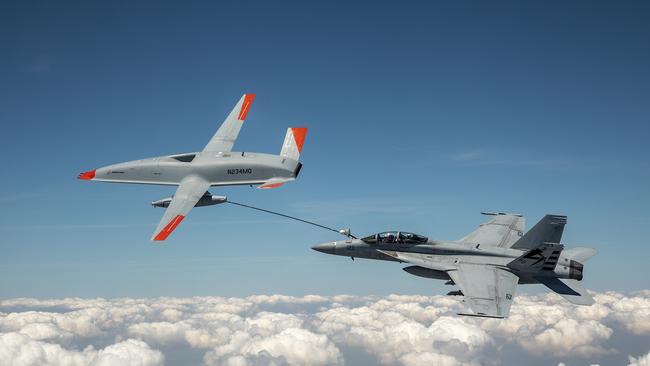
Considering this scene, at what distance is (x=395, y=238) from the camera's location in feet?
81.0

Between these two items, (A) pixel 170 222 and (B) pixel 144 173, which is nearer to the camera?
(A) pixel 170 222

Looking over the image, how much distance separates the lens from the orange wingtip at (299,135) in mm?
27675

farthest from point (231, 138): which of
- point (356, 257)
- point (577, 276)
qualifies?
point (577, 276)

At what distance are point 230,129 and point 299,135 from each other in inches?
230

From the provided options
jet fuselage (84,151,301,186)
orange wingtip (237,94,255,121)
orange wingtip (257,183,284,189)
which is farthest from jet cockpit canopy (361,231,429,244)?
orange wingtip (237,94,255,121)

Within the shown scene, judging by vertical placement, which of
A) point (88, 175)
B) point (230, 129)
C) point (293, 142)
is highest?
point (230, 129)

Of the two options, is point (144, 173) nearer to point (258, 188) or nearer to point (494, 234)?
point (258, 188)

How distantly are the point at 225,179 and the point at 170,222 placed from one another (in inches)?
178

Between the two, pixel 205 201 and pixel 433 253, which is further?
pixel 433 253

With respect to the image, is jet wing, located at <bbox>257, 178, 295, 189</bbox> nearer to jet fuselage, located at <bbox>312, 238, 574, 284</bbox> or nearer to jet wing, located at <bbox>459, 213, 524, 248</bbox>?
jet fuselage, located at <bbox>312, 238, 574, 284</bbox>

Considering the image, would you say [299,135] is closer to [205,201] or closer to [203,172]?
[203,172]

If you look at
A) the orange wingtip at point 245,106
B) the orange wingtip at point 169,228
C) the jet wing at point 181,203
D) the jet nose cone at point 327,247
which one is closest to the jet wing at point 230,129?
the orange wingtip at point 245,106

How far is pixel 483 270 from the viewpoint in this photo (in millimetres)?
24016

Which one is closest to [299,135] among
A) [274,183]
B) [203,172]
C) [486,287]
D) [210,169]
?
[274,183]
